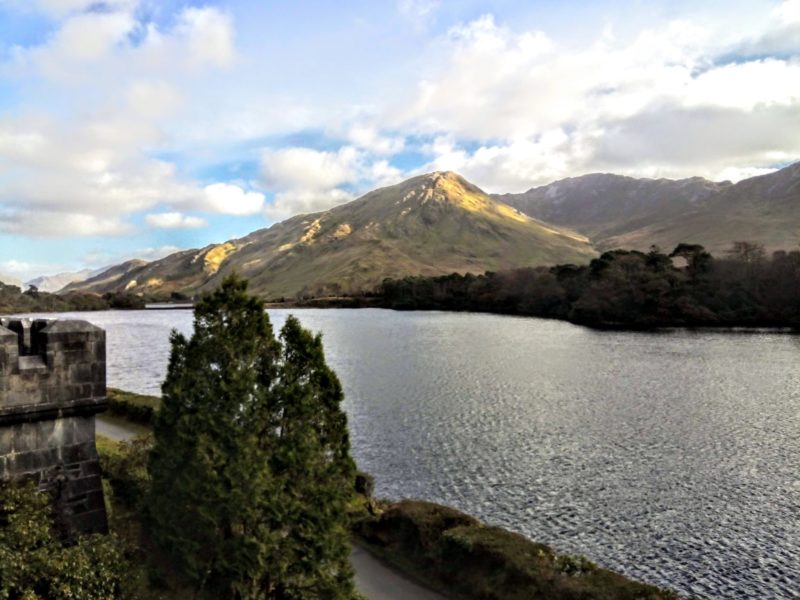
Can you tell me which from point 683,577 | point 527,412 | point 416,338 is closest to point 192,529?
point 683,577

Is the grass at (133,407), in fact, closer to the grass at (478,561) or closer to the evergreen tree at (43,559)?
the grass at (478,561)

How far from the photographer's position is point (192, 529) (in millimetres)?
12836

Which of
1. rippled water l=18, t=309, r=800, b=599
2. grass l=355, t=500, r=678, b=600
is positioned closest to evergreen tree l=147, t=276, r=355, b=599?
grass l=355, t=500, r=678, b=600

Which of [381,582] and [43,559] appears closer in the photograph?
[43,559]

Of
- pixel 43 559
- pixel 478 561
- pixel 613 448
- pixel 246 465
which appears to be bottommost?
pixel 613 448

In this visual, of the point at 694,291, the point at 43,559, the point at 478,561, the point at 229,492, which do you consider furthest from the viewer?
the point at 694,291

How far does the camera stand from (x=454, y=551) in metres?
22.2

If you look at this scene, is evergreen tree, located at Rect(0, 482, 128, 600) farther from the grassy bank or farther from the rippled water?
the rippled water

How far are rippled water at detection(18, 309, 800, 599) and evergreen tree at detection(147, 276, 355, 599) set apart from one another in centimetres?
1710

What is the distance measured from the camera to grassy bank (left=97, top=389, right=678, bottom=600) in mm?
18875

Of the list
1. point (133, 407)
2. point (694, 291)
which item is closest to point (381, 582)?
point (133, 407)

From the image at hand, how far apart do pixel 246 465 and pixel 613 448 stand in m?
34.8

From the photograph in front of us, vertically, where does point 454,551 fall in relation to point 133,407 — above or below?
below

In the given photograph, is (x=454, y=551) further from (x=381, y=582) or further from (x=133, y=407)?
(x=133, y=407)
